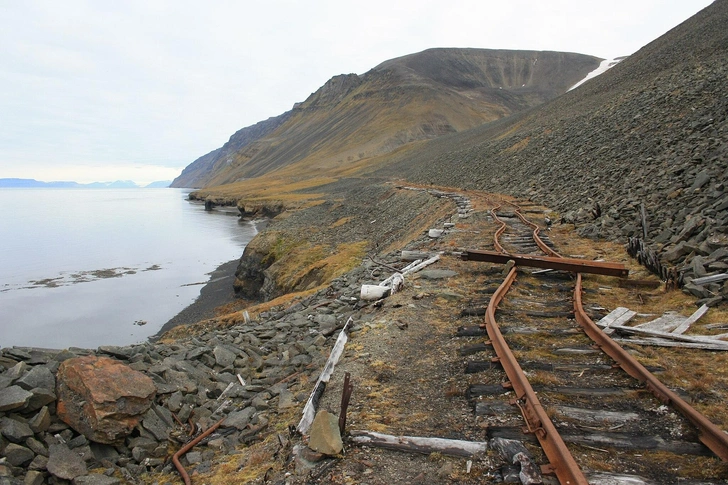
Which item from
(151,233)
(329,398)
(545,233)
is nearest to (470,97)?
(151,233)

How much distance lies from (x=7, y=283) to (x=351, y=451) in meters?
41.5

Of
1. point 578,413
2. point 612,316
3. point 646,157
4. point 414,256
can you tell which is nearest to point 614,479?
point 578,413

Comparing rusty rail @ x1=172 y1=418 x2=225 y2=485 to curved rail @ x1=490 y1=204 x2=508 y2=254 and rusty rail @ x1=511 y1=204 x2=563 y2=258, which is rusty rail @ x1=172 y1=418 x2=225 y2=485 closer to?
curved rail @ x1=490 y1=204 x2=508 y2=254

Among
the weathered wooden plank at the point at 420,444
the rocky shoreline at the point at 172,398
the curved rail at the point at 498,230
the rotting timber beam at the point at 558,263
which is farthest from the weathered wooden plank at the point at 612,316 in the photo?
the curved rail at the point at 498,230

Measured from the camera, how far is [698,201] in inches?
408

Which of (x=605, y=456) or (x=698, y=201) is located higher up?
(x=698, y=201)

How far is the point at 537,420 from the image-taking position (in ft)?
12.6

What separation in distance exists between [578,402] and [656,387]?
803mm

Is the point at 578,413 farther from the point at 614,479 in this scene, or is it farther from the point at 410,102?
Result: the point at 410,102

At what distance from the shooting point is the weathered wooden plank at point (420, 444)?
3.76 meters

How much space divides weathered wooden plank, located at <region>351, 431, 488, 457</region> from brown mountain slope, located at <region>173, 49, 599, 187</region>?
9890cm

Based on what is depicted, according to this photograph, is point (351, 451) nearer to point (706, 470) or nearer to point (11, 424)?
point (706, 470)

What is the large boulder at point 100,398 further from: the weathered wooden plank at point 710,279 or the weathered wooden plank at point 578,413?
the weathered wooden plank at point 710,279

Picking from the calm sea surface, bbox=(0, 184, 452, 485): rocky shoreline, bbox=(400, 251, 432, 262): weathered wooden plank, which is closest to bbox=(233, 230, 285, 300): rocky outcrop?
the calm sea surface
